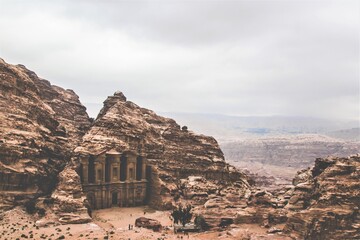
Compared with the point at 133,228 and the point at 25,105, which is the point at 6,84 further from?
the point at 133,228

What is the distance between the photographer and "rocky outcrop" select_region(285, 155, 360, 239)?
1704 inches

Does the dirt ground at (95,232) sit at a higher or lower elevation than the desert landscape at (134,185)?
lower

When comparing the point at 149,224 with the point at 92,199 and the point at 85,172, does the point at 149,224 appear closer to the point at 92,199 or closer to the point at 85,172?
the point at 92,199

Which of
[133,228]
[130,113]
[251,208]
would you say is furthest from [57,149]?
[251,208]

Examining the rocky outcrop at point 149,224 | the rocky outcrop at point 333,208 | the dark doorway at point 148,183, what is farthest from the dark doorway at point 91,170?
the rocky outcrop at point 333,208

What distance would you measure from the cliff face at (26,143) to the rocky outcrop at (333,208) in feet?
136

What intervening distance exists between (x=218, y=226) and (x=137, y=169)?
28.1m

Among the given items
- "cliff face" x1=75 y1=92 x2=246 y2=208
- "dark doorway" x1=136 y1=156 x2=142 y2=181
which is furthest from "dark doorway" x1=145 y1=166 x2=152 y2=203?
"dark doorway" x1=136 y1=156 x2=142 y2=181

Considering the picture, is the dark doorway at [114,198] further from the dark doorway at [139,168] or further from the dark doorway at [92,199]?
the dark doorway at [139,168]

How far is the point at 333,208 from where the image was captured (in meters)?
Answer: 44.4

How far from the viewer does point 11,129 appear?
198 feet

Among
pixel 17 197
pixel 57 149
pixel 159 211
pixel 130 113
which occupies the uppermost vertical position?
pixel 130 113

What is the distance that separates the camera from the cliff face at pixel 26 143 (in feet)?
190

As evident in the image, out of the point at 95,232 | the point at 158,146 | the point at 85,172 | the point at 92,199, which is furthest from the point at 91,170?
the point at 95,232
